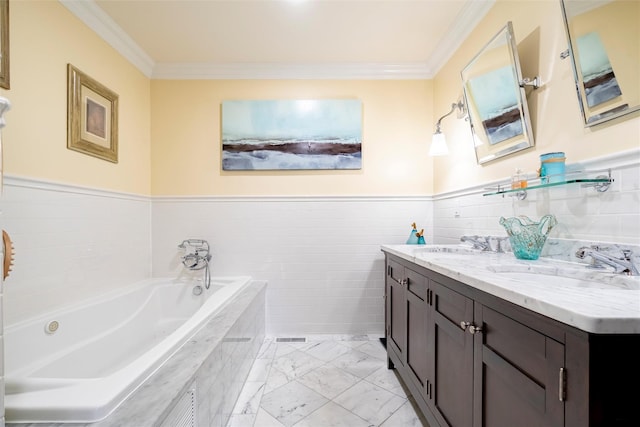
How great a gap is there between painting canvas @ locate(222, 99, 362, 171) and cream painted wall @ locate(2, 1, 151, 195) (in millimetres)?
848

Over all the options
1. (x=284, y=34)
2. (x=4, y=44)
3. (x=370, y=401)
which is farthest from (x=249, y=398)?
(x=284, y=34)

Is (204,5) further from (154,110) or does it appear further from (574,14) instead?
(574,14)

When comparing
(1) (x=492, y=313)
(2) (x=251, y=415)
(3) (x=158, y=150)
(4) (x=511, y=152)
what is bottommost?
(2) (x=251, y=415)

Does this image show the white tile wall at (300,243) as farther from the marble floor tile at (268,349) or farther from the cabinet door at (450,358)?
the cabinet door at (450,358)

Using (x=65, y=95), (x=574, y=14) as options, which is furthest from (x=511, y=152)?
(x=65, y=95)

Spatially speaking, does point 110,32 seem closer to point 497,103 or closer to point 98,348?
point 98,348

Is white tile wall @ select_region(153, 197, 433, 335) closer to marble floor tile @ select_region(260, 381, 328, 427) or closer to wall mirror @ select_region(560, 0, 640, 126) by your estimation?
marble floor tile @ select_region(260, 381, 328, 427)

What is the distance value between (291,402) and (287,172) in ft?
5.70

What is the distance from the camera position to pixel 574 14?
1046mm

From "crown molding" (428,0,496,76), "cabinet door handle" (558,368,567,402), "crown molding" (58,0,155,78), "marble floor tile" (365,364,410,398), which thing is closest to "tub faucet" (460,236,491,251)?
"marble floor tile" (365,364,410,398)

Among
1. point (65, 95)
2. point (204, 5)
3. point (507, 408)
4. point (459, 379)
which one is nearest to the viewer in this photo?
point (507, 408)

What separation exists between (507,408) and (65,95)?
8.45 feet

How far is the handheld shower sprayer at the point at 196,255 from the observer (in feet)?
7.74

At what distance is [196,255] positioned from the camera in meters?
2.37
